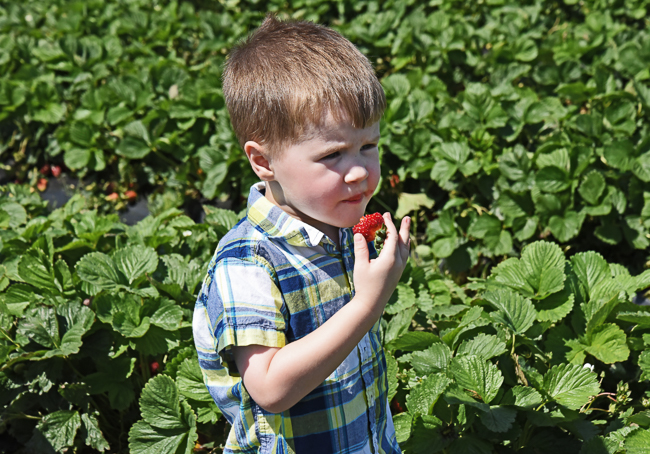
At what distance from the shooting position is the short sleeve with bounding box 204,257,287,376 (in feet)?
3.51

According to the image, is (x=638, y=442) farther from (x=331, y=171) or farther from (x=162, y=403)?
(x=162, y=403)

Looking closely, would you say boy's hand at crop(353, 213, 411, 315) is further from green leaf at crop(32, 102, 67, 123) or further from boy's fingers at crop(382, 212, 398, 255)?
green leaf at crop(32, 102, 67, 123)

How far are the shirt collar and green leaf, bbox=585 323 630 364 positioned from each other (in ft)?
3.65

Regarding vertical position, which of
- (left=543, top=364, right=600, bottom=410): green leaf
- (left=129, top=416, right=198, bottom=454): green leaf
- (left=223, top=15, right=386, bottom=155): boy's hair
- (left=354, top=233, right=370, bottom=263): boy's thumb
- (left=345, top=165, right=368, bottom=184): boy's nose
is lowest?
(left=129, top=416, right=198, bottom=454): green leaf

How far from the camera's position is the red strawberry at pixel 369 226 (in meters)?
1.16

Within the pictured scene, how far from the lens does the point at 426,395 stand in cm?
170

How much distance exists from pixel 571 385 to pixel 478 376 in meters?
0.28

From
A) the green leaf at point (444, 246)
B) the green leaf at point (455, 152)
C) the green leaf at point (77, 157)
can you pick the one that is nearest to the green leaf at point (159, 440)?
the green leaf at point (444, 246)

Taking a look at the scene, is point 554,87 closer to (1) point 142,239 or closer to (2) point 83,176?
(1) point 142,239

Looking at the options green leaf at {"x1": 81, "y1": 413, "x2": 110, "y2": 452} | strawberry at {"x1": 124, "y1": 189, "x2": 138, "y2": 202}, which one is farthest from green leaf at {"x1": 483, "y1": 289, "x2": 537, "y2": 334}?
strawberry at {"x1": 124, "y1": 189, "x2": 138, "y2": 202}

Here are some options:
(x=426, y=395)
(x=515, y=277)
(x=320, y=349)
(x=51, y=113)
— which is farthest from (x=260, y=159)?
(x=51, y=113)

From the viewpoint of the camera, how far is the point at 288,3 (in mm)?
5344

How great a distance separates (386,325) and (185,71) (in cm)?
251

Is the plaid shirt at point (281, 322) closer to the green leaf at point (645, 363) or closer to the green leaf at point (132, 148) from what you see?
the green leaf at point (645, 363)
